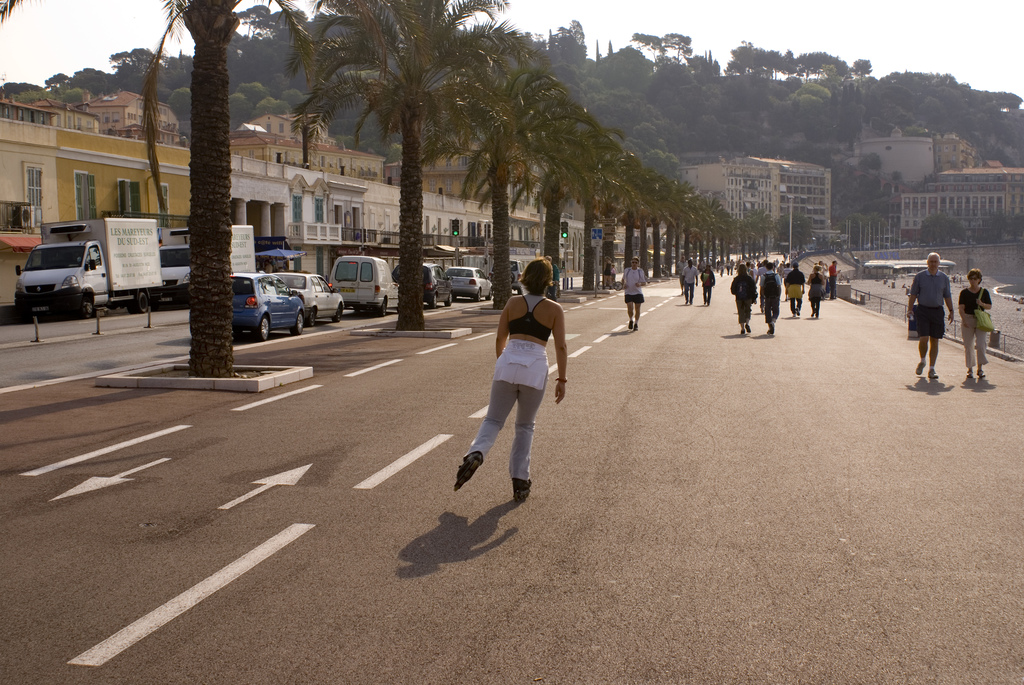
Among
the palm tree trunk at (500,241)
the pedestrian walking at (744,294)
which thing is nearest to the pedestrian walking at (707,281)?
the palm tree trunk at (500,241)

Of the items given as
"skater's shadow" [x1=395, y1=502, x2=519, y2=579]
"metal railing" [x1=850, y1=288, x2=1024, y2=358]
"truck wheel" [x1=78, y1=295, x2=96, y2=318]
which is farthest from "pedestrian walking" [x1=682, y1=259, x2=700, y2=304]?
"skater's shadow" [x1=395, y1=502, x2=519, y2=579]

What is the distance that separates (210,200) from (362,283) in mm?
18441

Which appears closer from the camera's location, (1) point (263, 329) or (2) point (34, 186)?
(1) point (263, 329)

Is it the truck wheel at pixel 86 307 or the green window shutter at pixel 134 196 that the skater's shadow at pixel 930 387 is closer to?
the truck wheel at pixel 86 307

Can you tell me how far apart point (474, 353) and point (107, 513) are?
1246 centimetres

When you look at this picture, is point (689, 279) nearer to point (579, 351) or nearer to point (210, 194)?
point (579, 351)

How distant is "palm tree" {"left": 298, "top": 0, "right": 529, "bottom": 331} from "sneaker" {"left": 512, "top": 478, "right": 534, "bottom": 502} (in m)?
16.1

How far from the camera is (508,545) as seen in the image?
5.95 m

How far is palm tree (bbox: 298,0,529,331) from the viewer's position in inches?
935

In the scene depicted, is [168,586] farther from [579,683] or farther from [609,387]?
[609,387]

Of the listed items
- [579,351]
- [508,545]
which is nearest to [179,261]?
[579,351]

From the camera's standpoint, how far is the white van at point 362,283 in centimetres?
3216

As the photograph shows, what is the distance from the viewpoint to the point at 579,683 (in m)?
4.00

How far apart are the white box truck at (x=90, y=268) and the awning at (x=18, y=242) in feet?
23.9
